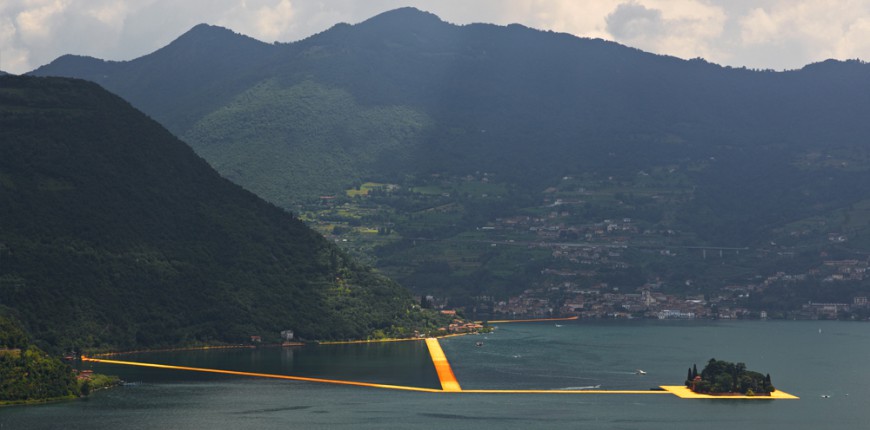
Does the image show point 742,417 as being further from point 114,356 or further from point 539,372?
point 114,356

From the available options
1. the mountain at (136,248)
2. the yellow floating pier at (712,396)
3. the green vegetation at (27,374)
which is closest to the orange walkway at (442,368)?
the mountain at (136,248)

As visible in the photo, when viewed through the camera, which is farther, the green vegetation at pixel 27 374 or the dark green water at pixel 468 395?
the green vegetation at pixel 27 374

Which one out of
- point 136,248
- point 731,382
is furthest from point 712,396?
point 136,248

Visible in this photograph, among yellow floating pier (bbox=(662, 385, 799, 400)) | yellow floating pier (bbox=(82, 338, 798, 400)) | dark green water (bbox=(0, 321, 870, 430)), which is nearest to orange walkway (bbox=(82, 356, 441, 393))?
yellow floating pier (bbox=(82, 338, 798, 400))

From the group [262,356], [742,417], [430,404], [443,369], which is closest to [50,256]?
[262,356]

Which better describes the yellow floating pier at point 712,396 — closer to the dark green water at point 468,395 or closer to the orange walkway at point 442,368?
the dark green water at point 468,395

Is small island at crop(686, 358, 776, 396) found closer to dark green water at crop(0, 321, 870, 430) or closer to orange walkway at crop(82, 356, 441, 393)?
dark green water at crop(0, 321, 870, 430)

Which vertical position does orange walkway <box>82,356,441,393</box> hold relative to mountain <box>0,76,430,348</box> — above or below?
below
